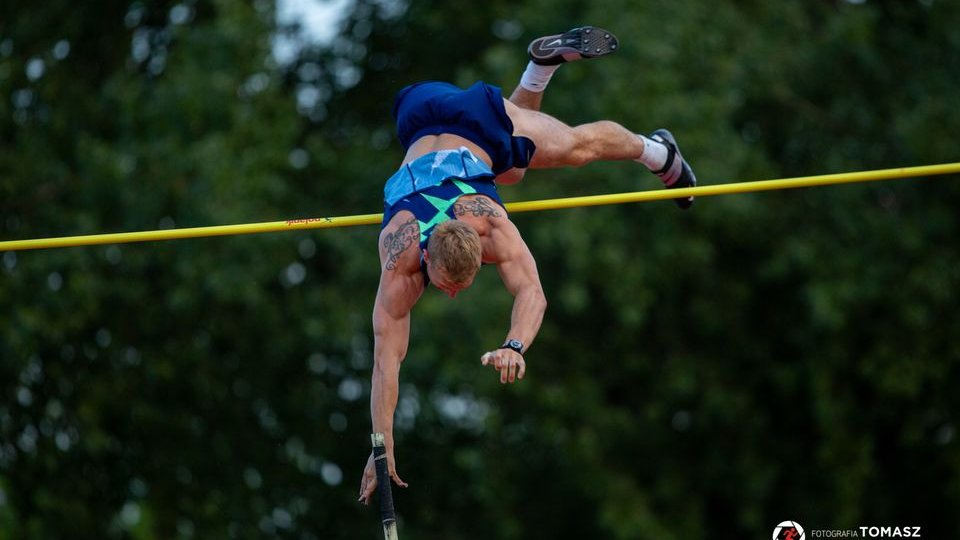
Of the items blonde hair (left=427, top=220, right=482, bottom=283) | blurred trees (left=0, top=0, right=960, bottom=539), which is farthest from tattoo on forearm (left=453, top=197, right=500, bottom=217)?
blurred trees (left=0, top=0, right=960, bottom=539)

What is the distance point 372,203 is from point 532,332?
355 inches

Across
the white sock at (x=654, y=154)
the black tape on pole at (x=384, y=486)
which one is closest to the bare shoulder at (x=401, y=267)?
the black tape on pole at (x=384, y=486)

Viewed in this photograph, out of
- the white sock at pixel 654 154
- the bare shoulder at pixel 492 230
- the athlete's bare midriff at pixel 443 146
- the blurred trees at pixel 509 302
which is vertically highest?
the athlete's bare midriff at pixel 443 146

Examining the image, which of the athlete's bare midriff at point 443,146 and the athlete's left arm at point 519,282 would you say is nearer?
the athlete's left arm at point 519,282

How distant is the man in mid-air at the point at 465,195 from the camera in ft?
25.5

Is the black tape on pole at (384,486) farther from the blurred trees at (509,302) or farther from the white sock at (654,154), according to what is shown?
the blurred trees at (509,302)

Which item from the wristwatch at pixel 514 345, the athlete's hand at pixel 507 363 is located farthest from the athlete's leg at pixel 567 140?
the athlete's hand at pixel 507 363

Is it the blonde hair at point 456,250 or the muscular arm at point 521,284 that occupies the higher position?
the blonde hair at point 456,250

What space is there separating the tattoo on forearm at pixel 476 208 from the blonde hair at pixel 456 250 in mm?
318

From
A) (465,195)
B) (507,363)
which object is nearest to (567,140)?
(465,195)

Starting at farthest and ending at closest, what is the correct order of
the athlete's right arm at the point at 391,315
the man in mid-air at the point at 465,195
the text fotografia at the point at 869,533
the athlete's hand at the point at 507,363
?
the text fotografia at the point at 869,533 → the athlete's right arm at the point at 391,315 → the man in mid-air at the point at 465,195 → the athlete's hand at the point at 507,363

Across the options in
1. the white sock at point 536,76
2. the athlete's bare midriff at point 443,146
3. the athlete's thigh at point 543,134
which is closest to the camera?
the athlete's bare midriff at point 443,146

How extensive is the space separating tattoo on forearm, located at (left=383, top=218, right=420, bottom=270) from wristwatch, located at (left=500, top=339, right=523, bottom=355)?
2.50 feet

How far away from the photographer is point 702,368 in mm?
16531
